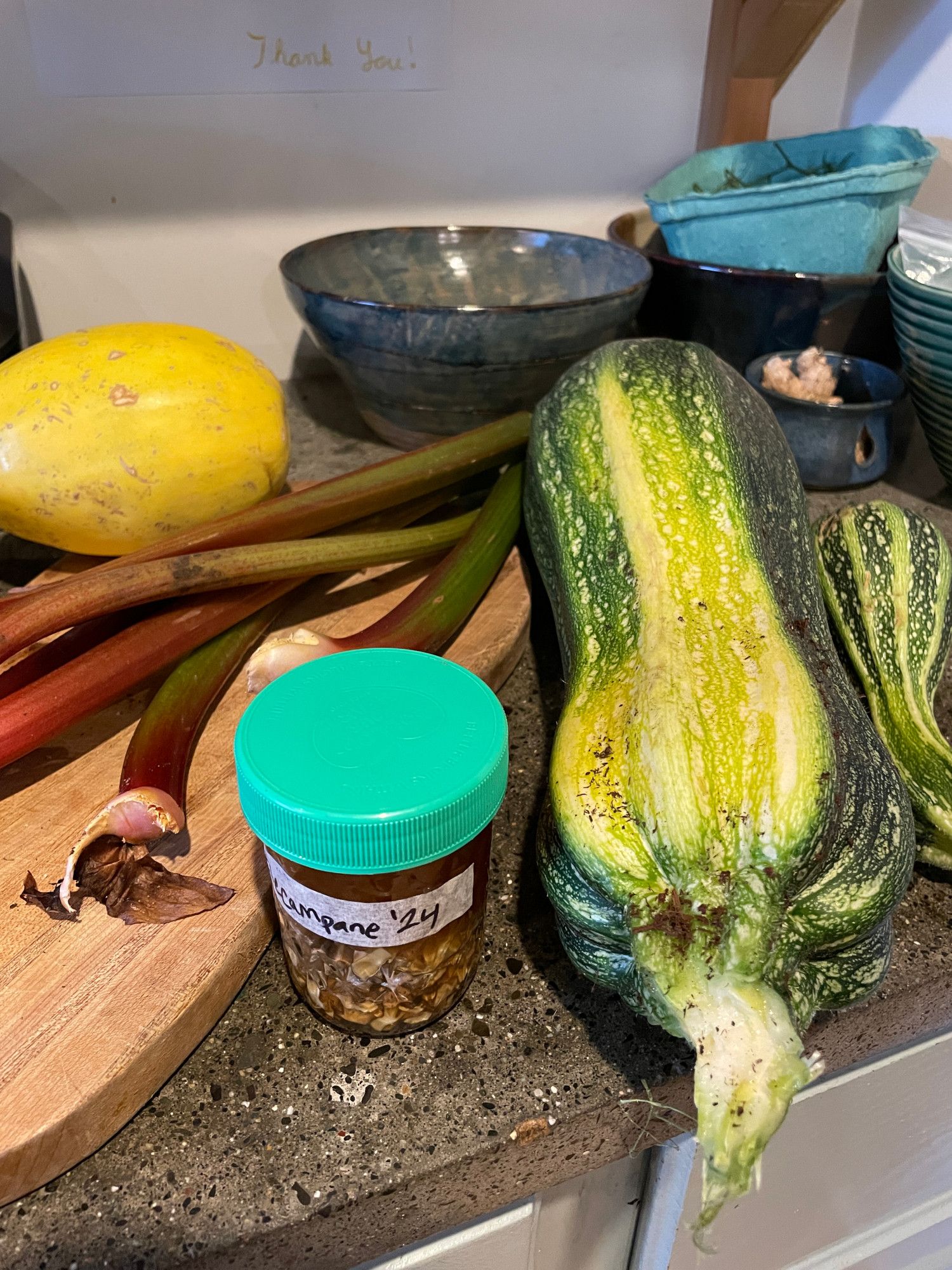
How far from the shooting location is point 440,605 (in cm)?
74

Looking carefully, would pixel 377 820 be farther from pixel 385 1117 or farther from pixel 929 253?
pixel 929 253

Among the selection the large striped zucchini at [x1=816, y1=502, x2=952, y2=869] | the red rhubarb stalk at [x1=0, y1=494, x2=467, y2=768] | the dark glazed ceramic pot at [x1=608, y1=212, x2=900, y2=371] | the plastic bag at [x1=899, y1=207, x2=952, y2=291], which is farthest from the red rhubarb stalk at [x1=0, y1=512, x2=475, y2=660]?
the plastic bag at [x1=899, y1=207, x2=952, y2=291]

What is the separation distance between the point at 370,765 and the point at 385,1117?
195 millimetres

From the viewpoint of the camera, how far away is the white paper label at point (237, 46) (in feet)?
3.32

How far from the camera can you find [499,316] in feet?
2.93

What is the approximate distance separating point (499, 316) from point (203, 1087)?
2.37ft

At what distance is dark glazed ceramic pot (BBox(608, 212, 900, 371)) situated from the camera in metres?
1.03

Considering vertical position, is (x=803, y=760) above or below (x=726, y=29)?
below

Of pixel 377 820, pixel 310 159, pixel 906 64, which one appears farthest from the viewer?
pixel 906 64

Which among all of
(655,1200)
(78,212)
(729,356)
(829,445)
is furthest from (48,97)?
(655,1200)

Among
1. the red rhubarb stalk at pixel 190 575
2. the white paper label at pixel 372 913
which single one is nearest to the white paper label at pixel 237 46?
the red rhubarb stalk at pixel 190 575

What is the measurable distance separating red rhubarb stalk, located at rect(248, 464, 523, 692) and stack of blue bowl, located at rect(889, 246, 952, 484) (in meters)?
0.45

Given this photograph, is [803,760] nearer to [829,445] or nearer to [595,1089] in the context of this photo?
[595,1089]

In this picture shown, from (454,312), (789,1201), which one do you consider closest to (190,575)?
(454,312)
